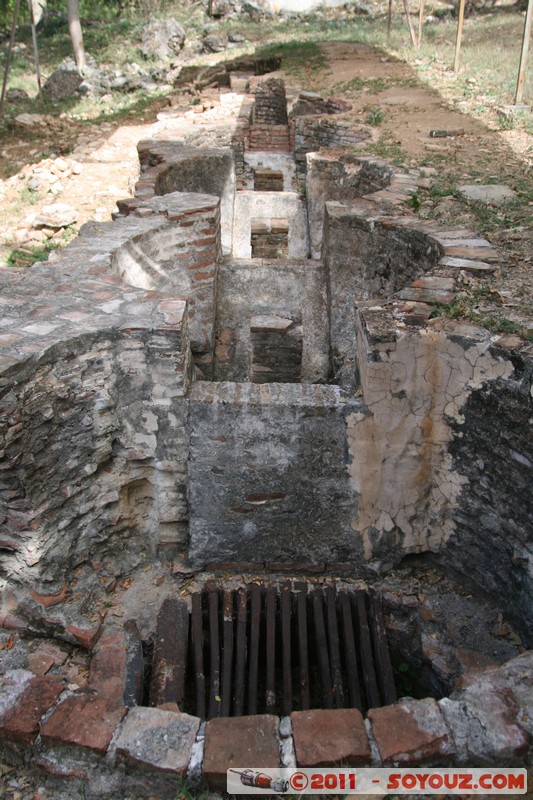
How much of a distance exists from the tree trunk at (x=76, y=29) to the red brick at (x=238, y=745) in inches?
677

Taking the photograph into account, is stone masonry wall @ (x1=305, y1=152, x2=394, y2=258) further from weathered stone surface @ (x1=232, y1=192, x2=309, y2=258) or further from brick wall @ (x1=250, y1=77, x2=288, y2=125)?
brick wall @ (x1=250, y1=77, x2=288, y2=125)

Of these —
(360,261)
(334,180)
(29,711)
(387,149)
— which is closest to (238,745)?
(29,711)

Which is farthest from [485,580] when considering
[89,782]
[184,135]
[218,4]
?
[218,4]

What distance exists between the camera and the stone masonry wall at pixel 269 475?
3.69 meters

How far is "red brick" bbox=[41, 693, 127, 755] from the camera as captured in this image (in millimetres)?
2475

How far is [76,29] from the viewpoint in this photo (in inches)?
619

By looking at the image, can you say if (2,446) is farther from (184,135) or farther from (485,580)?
(184,135)

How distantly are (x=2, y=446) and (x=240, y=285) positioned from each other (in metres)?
3.98

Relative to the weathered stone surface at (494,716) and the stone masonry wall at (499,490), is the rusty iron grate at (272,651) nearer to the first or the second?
the stone masonry wall at (499,490)

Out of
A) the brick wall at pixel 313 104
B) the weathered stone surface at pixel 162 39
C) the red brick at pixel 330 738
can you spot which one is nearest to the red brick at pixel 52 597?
the red brick at pixel 330 738

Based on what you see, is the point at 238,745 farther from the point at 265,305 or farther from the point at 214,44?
the point at 214,44

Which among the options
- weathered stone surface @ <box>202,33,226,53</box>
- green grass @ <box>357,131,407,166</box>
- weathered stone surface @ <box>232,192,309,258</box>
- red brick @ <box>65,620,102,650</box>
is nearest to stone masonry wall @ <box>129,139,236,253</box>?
weathered stone surface @ <box>232,192,309,258</box>

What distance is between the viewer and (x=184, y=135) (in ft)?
29.4

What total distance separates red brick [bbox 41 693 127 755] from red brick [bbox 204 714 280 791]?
0.40m
